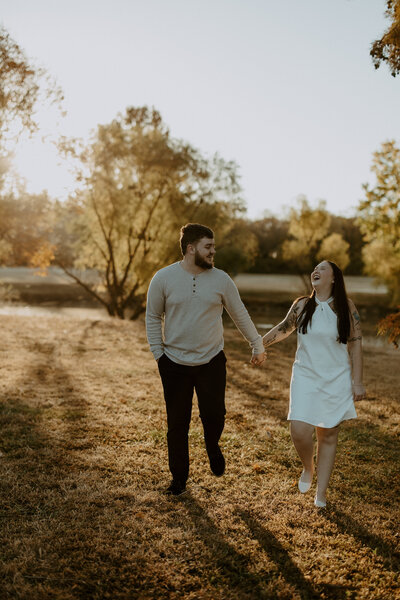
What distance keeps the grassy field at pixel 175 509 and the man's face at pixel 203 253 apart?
2113 millimetres

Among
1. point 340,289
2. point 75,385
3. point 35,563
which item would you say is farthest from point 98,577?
point 75,385

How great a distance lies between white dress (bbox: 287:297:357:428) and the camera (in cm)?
428

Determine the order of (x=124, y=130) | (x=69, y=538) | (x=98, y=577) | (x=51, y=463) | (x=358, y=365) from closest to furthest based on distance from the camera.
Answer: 1. (x=98, y=577)
2. (x=69, y=538)
3. (x=358, y=365)
4. (x=51, y=463)
5. (x=124, y=130)

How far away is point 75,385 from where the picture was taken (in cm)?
870

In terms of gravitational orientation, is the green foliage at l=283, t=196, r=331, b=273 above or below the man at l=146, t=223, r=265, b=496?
above

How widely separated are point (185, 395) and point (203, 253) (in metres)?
1.25

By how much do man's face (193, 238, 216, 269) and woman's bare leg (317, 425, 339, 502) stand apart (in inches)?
69.3

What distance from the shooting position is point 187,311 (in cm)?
436

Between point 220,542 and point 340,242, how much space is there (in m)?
49.0

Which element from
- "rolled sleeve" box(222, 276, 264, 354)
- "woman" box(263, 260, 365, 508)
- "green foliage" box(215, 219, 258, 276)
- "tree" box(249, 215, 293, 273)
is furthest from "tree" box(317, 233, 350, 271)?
"woman" box(263, 260, 365, 508)

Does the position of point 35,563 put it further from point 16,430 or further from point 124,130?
point 124,130

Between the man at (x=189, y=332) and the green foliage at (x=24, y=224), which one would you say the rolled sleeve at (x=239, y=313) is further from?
the green foliage at (x=24, y=224)

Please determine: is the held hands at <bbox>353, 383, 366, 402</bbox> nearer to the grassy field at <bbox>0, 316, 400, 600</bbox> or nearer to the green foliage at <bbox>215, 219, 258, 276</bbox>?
the grassy field at <bbox>0, 316, 400, 600</bbox>

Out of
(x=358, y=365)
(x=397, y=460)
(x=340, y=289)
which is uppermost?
(x=340, y=289)
